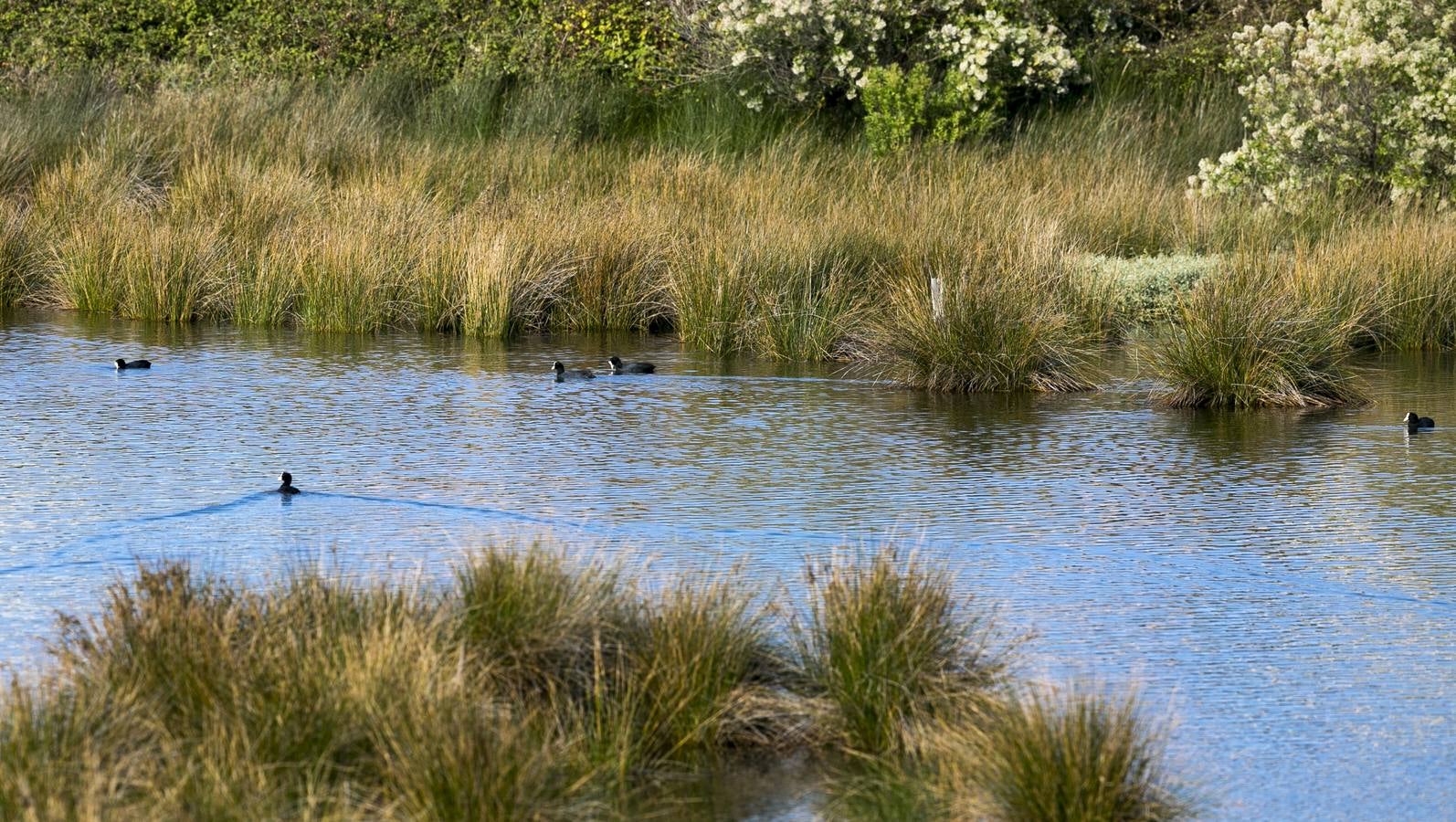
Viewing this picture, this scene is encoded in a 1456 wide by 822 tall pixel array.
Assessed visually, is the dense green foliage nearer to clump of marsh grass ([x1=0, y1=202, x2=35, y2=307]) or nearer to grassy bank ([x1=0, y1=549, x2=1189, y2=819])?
clump of marsh grass ([x1=0, y1=202, x2=35, y2=307])

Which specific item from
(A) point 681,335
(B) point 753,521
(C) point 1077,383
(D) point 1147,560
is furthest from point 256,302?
(D) point 1147,560

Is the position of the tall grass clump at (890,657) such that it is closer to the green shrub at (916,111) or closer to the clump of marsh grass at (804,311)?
the clump of marsh grass at (804,311)

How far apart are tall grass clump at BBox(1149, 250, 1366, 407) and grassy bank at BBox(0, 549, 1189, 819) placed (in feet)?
16.9

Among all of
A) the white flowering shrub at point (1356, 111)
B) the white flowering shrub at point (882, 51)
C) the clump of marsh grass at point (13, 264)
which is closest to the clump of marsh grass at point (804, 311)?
the white flowering shrub at point (1356, 111)

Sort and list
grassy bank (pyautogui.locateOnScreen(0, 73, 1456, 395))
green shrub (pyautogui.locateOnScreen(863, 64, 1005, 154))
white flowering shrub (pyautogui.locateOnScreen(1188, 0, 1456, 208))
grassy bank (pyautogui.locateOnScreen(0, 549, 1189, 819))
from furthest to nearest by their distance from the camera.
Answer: green shrub (pyautogui.locateOnScreen(863, 64, 1005, 154)) < white flowering shrub (pyautogui.locateOnScreen(1188, 0, 1456, 208)) < grassy bank (pyautogui.locateOnScreen(0, 73, 1456, 395)) < grassy bank (pyautogui.locateOnScreen(0, 549, 1189, 819))

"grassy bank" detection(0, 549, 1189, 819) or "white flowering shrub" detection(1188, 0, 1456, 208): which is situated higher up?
"white flowering shrub" detection(1188, 0, 1456, 208)

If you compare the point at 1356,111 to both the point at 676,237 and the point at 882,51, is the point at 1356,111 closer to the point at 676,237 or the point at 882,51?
the point at 676,237

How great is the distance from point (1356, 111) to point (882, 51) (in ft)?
22.1

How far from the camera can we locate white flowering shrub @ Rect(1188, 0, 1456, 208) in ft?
48.0

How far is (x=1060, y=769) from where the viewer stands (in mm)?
4305

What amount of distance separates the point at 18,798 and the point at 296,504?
378 centimetres

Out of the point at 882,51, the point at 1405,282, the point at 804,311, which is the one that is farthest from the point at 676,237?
the point at 882,51

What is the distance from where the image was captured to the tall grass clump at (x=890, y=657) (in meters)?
4.95

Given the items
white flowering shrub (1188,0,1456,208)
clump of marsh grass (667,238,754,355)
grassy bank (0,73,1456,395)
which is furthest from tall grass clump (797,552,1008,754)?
white flowering shrub (1188,0,1456,208)
